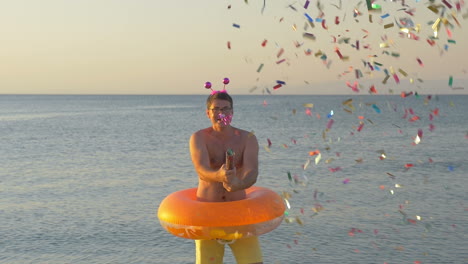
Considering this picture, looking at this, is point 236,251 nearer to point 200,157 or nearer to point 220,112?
point 200,157

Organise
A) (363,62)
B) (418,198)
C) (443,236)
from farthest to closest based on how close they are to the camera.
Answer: (418,198)
(443,236)
(363,62)

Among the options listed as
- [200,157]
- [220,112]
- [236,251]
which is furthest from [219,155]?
[236,251]

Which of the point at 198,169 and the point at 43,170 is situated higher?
the point at 198,169

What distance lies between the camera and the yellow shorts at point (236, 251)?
20.1 ft

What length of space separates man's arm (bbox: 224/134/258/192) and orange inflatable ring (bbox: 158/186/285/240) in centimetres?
39

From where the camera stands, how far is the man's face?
5977 mm

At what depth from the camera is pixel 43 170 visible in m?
25.9

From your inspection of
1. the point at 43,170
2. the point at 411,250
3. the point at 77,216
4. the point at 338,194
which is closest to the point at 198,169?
the point at 411,250

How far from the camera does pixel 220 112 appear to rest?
604cm

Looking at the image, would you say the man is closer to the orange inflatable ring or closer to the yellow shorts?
the yellow shorts

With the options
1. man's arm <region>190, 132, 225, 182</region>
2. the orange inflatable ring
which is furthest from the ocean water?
man's arm <region>190, 132, 225, 182</region>

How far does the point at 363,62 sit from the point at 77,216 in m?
11.6

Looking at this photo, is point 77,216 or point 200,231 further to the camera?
point 77,216

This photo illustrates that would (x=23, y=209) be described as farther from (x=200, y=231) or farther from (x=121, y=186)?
(x=200, y=231)
